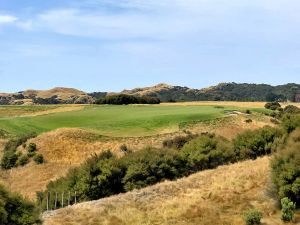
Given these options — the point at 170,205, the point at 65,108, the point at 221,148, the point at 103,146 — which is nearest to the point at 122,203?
the point at 170,205

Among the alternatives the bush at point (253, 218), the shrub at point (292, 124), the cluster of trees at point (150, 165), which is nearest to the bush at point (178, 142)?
the cluster of trees at point (150, 165)

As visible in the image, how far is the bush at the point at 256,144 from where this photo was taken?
56447 millimetres

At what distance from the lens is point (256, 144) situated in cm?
5756

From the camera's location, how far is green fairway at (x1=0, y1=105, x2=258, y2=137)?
294 feet

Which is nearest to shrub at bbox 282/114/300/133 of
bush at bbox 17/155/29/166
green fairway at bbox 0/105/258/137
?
green fairway at bbox 0/105/258/137

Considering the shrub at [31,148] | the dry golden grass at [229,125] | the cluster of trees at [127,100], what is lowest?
the shrub at [31,148]

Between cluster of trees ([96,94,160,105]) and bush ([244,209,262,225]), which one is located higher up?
cluster of trees ([96,94,160,105])

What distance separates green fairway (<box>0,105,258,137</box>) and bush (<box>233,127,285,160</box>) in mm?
29568

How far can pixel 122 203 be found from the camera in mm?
33844

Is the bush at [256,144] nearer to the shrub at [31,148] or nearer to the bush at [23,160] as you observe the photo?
the bush at [23,160]

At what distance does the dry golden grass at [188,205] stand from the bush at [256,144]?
1872 centimetres

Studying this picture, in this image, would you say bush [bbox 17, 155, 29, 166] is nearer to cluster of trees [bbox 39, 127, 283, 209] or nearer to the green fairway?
the green fairway

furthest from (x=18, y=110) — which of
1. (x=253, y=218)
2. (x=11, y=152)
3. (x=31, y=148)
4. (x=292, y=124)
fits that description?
(x=253, y=218)

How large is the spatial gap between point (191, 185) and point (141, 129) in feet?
172
